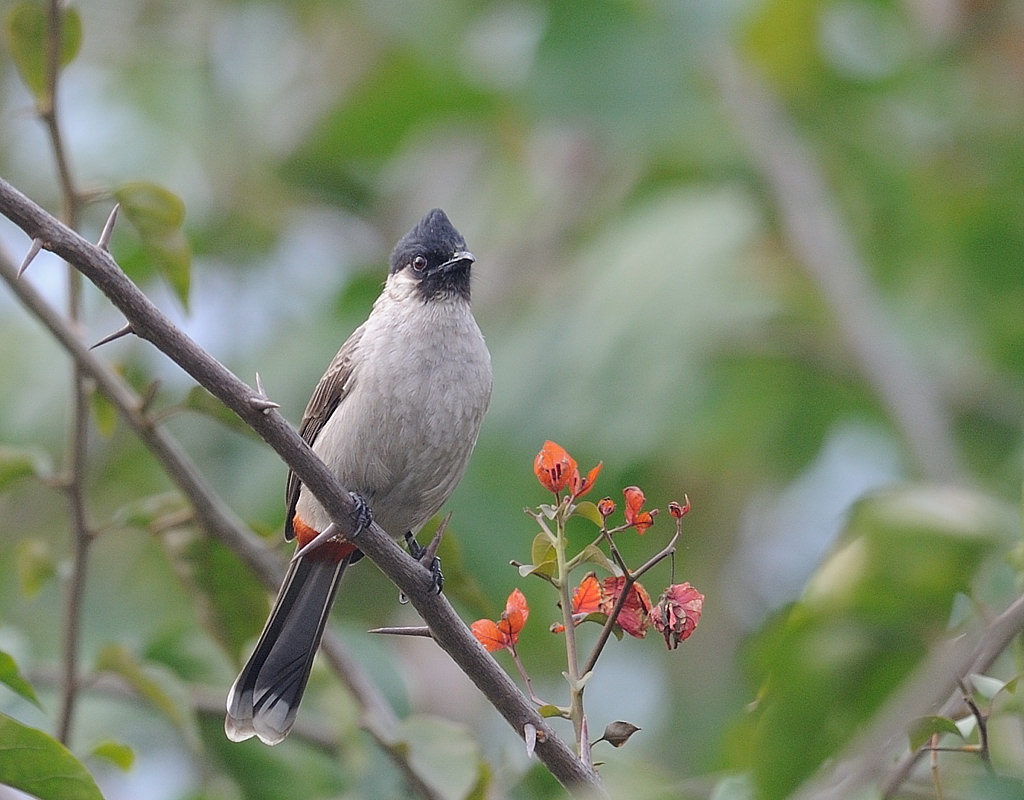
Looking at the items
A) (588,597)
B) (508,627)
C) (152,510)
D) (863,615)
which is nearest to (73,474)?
(152,510)

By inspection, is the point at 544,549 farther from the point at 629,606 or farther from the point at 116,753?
the point at 116,753

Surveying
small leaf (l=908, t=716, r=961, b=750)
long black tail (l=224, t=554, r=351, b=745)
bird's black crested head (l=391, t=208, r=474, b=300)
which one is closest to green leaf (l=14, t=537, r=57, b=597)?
long black tail (l=224, t=554, r=351, b=745)

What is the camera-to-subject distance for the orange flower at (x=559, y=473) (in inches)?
73.4

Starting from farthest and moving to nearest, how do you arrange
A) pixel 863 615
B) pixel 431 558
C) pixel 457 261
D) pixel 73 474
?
pixel 457 261 → pixel 73 474 → pixel 431 558 → pixel 863 615

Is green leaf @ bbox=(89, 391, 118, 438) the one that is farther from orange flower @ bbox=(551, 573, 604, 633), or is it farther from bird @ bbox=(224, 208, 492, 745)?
orange flower @ bbox=(551, 573, 604, 633)

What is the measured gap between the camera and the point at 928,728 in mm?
1715

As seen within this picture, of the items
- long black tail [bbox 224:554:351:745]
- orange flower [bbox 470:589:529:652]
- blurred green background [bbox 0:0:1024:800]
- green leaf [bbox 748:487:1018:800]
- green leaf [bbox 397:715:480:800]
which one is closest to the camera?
green leaf [bbox 748:487:1018:800]

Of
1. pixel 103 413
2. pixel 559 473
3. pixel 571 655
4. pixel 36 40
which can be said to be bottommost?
pixel 571 655

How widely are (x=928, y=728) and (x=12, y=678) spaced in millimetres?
1445

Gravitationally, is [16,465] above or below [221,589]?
above

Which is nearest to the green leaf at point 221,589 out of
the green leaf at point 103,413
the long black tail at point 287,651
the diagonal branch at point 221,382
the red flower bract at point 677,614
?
the long black tail at point 287,651

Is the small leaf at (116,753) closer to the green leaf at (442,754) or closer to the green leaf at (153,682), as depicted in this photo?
the green leaf at (153,682)

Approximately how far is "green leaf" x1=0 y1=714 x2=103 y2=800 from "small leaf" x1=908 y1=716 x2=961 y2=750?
3.72ft

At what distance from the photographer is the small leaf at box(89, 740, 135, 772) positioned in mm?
2465
